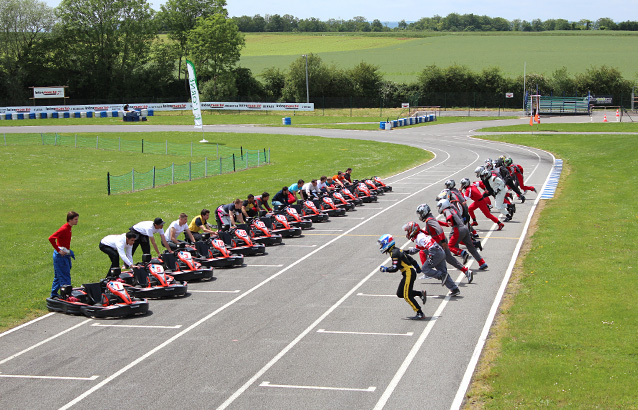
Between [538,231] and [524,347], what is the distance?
1128 cm

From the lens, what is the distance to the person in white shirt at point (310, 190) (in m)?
26.8

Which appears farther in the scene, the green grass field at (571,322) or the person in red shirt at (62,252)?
the person in red shirt at (62,252)

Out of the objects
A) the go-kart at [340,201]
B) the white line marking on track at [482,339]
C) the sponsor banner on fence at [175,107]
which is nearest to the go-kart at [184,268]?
the white line marking on track at [482,339]

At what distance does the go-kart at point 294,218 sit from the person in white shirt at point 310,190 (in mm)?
2366

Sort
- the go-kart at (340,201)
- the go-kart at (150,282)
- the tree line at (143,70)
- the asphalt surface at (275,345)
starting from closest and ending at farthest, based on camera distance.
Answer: the asphalt surface at (275,345)
the go-kart at (150,282)
the go-kart at (340,201)
the tree line at (143,70)

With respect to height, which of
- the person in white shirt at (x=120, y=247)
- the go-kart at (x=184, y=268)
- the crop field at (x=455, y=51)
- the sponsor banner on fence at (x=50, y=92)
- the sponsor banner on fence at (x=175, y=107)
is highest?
the crop field at (x=455, y=51)

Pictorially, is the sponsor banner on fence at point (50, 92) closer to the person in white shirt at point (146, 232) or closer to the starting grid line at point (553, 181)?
the starting grid line at point (553, 181)

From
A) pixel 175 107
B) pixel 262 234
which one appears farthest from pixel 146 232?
pixel 175 107

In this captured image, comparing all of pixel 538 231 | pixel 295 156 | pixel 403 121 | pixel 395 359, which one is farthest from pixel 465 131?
pixel 395 359

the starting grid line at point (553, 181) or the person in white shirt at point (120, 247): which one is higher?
the person in white shirt at point (120, 247)

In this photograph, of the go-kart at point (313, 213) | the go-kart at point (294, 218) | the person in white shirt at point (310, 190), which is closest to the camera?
the go-kart at point (294, 218)

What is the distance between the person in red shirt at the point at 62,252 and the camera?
15438mm

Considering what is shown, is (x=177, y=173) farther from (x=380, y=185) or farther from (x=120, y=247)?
(x=120, y=247)

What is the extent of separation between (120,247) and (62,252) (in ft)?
5.14
